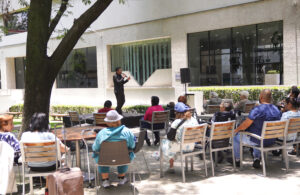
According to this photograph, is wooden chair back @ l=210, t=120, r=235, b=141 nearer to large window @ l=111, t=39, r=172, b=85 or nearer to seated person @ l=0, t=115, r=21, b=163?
seated person @ l=0, t=115, r=21, b=163

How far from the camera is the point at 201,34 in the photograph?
1539 cm

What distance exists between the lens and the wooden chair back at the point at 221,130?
5648 millimetres

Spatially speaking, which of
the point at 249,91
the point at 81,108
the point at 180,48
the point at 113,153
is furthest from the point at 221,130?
the point at 81,108

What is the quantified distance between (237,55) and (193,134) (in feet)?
32.9

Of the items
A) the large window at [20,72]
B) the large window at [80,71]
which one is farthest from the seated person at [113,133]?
the large window at [20,72]

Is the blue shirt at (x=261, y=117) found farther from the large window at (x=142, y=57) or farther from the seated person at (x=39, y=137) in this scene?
the large window at (x=142, y=57)

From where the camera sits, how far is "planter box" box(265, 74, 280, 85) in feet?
43.2

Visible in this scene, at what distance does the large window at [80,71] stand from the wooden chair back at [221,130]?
1454 cm

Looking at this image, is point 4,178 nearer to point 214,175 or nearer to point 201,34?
point 214,175

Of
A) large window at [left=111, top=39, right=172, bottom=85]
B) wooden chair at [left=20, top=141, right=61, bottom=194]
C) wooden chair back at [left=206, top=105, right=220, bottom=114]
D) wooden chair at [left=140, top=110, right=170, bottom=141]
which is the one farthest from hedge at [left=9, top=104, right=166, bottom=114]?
wooden chair at [left=20, top=141, right=61, bottom=194]

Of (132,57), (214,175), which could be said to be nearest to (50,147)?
(214,175)

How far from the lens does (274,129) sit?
562 cm

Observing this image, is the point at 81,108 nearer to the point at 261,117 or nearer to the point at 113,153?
the point at 261,117

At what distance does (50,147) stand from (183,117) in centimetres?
226
